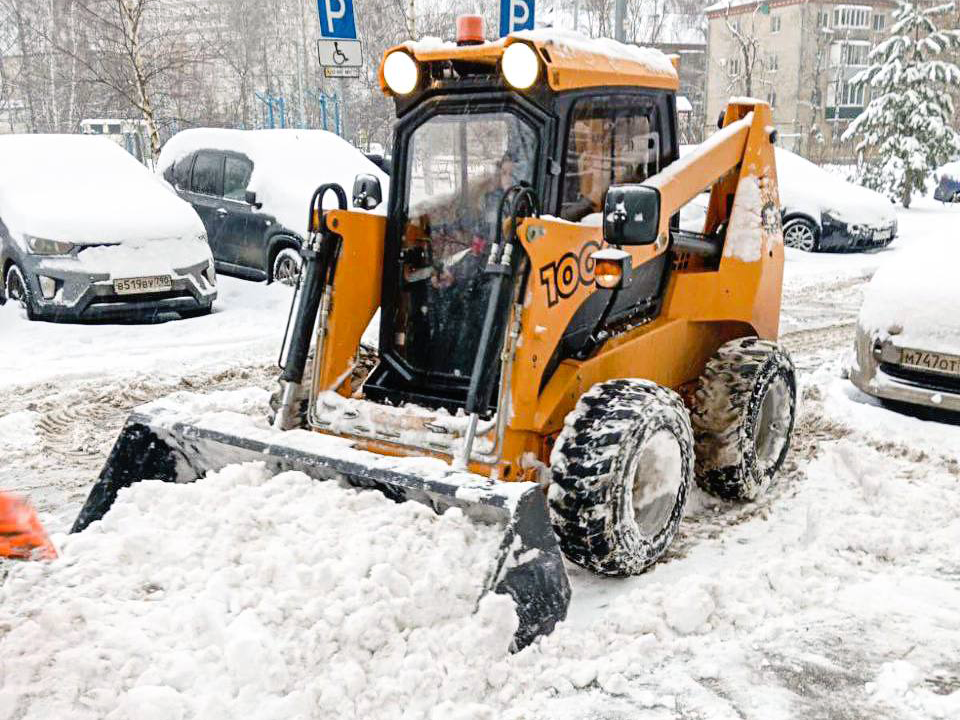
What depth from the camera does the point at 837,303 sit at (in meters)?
10.7

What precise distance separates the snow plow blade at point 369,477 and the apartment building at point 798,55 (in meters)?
44.2

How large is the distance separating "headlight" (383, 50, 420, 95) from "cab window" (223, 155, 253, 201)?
7.29 meters

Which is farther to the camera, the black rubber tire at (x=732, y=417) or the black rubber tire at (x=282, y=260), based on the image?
the black rubber tire at (x=282, y=260)

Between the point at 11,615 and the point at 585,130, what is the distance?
2.91m

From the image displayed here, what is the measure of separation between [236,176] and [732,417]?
27.0 ft

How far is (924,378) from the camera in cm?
586

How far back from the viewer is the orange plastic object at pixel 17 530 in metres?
2.62

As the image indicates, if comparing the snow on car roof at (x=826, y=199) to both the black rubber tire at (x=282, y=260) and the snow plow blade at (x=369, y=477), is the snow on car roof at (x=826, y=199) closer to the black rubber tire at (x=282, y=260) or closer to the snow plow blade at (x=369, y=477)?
the black rubber tire at (x=282, y=260)

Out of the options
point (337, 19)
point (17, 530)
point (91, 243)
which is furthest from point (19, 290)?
point (17, 530)

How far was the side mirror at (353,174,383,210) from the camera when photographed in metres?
4.62

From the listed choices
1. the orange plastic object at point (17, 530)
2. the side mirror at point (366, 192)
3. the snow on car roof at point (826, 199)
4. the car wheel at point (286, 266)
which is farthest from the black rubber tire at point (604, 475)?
the snow on car roof at point (826, 199)

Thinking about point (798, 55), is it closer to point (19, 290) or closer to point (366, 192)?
point (19, 290)

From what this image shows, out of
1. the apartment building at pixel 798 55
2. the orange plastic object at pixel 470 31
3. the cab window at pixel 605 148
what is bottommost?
the cab window at pixel 605 148

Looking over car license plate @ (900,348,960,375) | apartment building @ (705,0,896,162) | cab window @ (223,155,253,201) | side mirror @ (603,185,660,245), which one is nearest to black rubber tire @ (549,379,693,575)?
side mirror @ (603,185,660,245)
